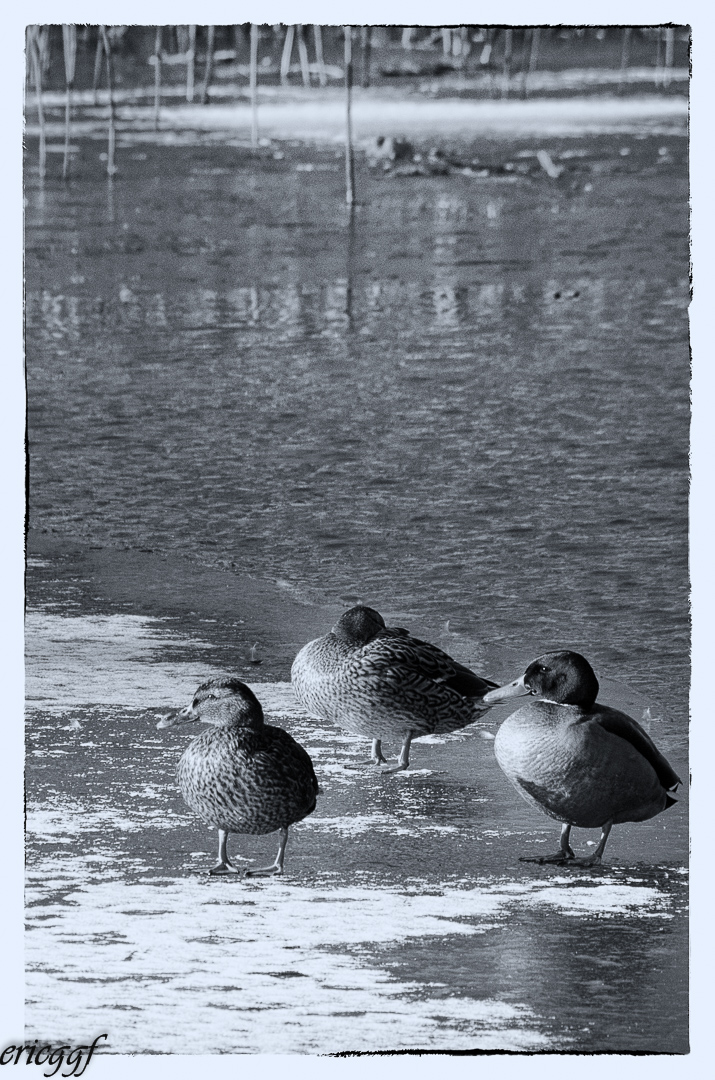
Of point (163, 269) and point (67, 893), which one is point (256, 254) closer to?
point (163, 269)

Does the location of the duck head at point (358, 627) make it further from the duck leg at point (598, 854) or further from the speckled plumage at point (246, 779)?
the duck leg at point (598, 854)

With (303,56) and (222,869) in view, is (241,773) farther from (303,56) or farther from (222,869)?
(303,56)

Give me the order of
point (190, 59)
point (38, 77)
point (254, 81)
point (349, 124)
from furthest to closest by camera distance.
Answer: point (349, 124) < point (254, 81) < point (190, 59) < point (38, 77)

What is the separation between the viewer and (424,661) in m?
3.75

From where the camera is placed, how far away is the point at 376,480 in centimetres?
467

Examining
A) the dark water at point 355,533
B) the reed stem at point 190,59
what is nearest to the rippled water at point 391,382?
the dark water at point 355,533

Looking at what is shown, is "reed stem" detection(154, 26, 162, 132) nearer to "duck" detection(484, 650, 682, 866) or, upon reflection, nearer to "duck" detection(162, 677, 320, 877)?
"duck" detection(162, 677, 320, 877)

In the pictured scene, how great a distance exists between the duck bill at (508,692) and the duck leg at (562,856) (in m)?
0.28

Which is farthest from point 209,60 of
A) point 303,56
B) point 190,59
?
point 303,56

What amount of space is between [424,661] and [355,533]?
2.63ft

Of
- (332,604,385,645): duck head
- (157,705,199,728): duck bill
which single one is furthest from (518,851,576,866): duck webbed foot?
(157,705,199,728): duck bill

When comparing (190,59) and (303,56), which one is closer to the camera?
(303,56)

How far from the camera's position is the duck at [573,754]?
3436mm
